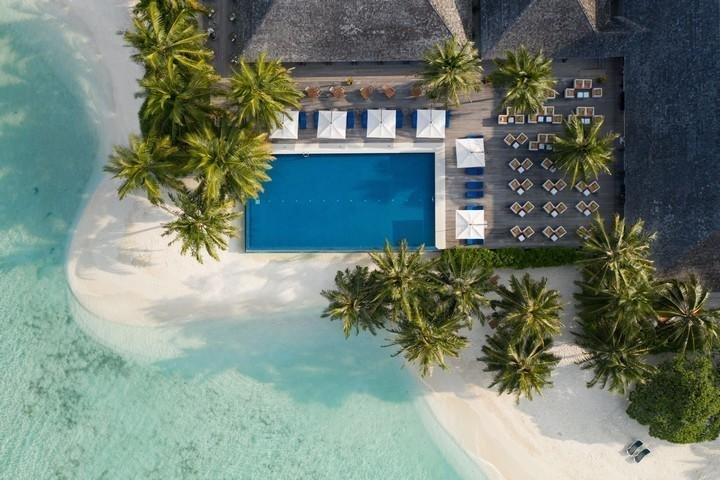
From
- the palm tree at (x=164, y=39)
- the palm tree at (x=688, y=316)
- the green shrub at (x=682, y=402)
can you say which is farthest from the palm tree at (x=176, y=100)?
the green shrub at (x=682, y=402)

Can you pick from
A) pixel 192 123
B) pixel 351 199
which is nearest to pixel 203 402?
pixel 351 199

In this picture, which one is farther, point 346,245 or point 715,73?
point 346,245

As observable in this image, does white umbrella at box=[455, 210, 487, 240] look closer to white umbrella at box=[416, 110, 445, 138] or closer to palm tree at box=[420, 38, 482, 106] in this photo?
white umbrella at box=[416, 110, 445, 138]

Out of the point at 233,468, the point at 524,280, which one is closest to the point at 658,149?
the point at 524,280

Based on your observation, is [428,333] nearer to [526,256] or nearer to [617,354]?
[526,256]

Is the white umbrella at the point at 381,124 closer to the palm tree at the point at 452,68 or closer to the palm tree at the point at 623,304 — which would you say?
the palm tree at the point at 452,68

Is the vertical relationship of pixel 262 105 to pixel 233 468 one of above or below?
above

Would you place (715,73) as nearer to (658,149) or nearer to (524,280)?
(658,149)
